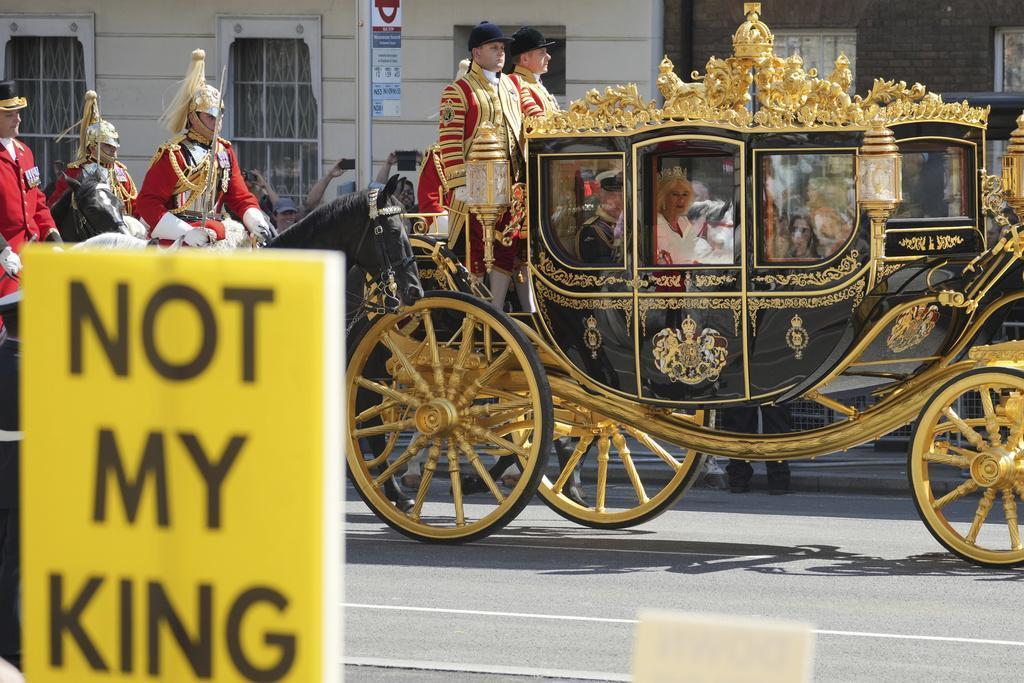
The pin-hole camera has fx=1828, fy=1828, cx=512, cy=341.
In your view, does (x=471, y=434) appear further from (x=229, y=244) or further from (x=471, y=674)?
(x=471, y=674)

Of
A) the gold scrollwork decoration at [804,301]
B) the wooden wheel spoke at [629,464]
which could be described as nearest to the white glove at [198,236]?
the wooden wheel spoke at [629,464]

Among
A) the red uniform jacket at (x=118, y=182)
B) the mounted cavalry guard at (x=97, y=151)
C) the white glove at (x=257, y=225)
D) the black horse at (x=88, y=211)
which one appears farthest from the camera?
the red uniform jacket at (x=118, y=182)

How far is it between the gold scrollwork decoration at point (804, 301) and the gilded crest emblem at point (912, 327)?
219mm

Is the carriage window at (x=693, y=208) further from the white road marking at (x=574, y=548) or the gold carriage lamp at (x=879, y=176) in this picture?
the white road marking at (x=574, y=548)

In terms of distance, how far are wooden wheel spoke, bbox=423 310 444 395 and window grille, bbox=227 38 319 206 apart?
10.3 meters

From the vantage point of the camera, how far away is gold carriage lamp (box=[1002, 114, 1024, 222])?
8.20 m

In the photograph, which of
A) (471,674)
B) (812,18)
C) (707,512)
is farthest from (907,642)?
(812,18)

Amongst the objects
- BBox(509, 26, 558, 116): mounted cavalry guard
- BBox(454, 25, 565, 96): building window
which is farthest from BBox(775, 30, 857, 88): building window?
BBox(509, 26, 558, 116): mounted cavalry guard

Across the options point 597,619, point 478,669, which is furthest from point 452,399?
point 478,669

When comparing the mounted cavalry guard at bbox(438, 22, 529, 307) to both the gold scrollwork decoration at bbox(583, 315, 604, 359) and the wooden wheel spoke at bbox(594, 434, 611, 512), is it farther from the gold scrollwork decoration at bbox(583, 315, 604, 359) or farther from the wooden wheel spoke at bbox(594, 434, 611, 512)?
the wooden wheel spoke at bbox(594, 434, 611, 512)

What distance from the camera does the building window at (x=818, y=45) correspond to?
17.4 metres

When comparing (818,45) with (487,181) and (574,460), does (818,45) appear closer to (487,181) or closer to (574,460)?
(574,460)

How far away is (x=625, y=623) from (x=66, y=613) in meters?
5.07

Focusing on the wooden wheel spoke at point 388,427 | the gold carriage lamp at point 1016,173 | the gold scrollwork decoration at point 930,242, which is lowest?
the wooden wheel spoke at point 388,427
